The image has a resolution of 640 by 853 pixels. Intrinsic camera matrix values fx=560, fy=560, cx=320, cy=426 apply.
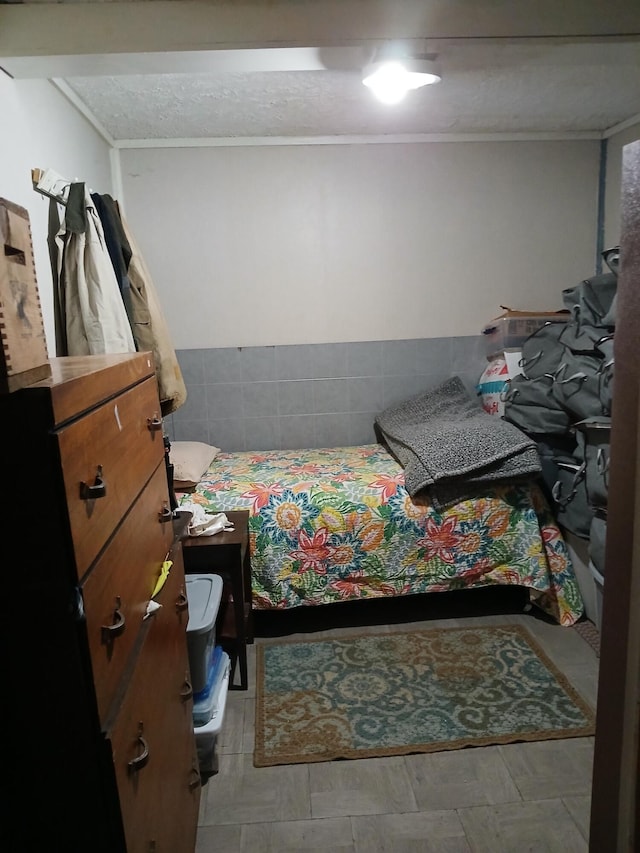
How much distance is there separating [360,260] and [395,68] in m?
1.35

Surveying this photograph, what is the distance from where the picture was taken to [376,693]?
202cm

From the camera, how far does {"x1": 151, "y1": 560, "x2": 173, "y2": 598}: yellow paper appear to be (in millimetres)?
A: 1140

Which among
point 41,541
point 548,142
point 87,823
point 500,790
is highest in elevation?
point 548,142

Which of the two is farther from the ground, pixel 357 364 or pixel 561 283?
pixel 561 283

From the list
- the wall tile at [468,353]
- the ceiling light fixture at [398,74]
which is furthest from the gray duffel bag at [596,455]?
the ceiling light fixture at [398,74]

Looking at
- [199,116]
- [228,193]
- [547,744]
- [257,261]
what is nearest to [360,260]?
[257,261]

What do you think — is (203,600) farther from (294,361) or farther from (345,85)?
(345,85)

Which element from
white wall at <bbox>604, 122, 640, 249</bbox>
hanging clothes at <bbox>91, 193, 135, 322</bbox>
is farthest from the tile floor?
white wall at <bbox>604, 122, 640, 249</bbox>

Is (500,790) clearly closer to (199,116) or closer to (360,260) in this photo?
(360,260)

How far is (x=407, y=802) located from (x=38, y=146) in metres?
2.41

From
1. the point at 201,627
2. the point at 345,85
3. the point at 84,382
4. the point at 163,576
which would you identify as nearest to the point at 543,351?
the point at 345,85

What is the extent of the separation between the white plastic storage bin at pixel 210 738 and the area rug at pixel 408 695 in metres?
0.15

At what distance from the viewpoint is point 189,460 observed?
2.73m

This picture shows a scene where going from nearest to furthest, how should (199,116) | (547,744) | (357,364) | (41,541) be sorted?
(41,541) < (547,744) < (199,116) < (357,364)
